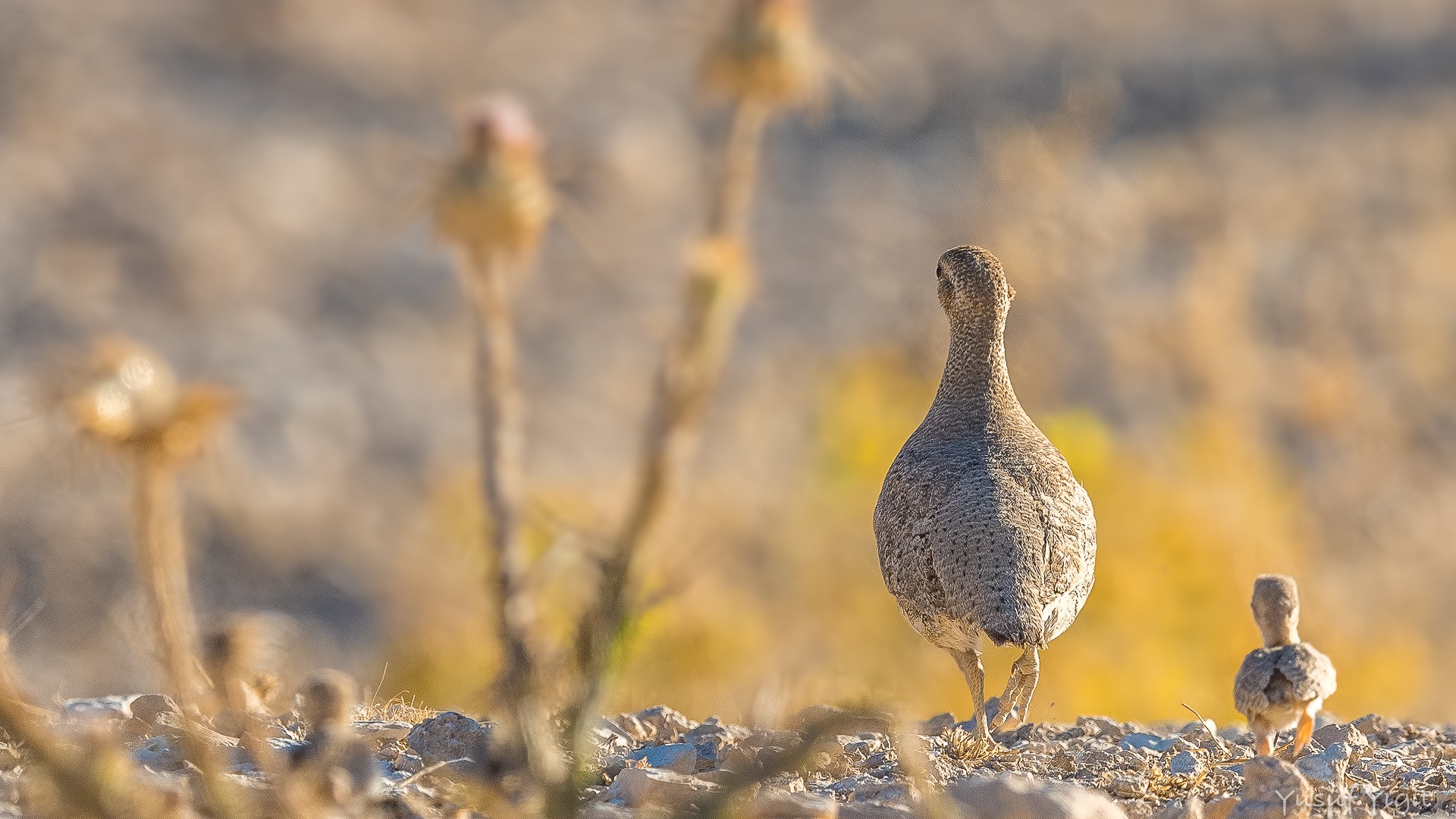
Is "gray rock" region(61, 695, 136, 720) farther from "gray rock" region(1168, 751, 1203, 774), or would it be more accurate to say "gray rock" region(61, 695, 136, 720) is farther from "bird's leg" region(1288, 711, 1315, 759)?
"bird's leg" region(1288, 711, 1315, 759)

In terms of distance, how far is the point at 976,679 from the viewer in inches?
305

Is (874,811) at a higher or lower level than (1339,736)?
lower

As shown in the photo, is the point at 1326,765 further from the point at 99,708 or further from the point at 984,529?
the point at 99,708

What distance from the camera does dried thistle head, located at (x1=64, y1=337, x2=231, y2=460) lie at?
368 cm

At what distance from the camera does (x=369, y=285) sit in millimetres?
40188

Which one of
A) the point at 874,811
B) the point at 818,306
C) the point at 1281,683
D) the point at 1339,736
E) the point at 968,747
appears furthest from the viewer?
the point at 818,306

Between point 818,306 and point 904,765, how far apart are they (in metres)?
35.5

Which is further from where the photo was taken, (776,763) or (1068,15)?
(1068,15)

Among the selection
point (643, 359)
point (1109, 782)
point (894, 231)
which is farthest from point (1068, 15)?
point (1109, 782)

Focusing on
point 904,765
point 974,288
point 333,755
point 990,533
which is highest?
point 974,288

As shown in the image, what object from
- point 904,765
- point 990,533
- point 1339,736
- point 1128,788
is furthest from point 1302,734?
point 904,765

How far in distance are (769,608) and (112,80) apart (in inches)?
931

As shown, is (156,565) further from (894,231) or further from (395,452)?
(894,231)

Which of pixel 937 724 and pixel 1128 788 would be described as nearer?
pixel 1128 788
